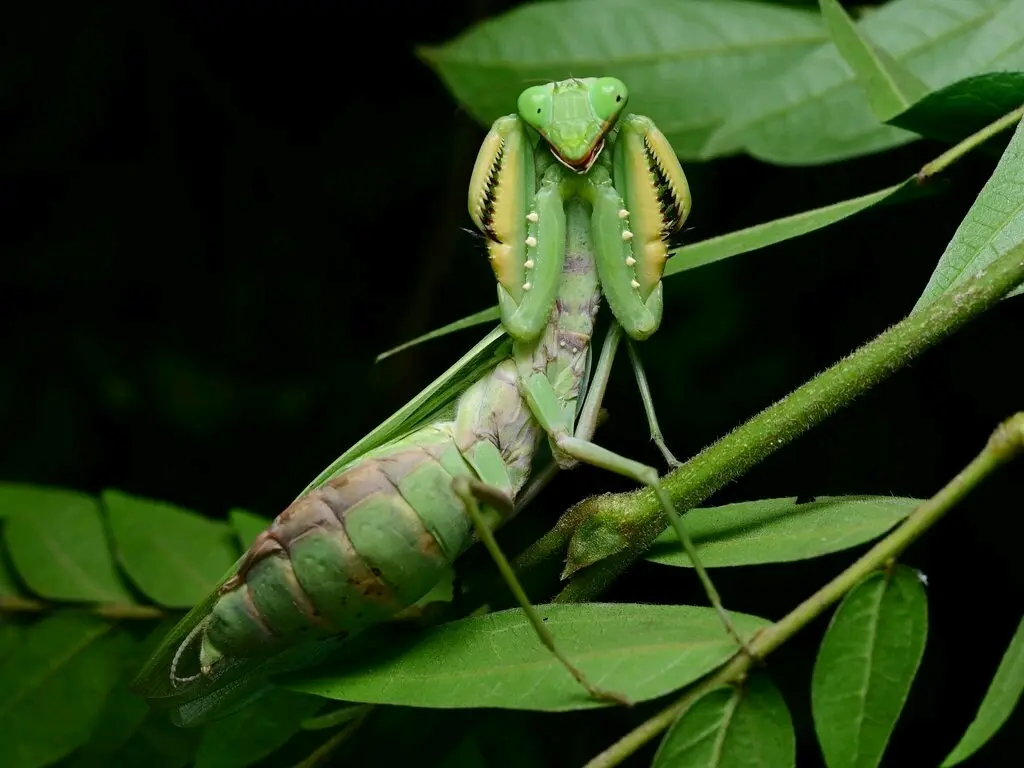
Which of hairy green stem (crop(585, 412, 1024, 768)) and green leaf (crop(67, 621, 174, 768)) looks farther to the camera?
green leaf (crop(67, 621, 174, 768))

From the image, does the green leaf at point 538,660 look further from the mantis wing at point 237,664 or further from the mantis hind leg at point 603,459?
the mantis wing at point 237,664

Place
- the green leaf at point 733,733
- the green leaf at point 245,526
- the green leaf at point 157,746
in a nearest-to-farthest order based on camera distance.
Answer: the green leaf at point 733,733
the green leaf at point 157,746
the green leaf at point 245,526

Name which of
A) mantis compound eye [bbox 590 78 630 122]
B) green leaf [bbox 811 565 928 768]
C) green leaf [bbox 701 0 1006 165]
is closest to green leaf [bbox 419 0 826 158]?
green leaf [bbox 701 0 1006 165]

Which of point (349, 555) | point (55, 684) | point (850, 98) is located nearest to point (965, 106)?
point (850, 98)

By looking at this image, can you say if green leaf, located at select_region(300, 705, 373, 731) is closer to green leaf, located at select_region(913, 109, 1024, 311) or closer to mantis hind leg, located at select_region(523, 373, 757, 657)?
mantis hind leg, located at select_region(523, 373, 757, 657)

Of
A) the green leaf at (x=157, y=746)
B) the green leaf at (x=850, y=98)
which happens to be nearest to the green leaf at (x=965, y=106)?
the green leaf at (x=850, y=98)

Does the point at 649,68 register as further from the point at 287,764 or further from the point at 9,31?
the point at 9,31
